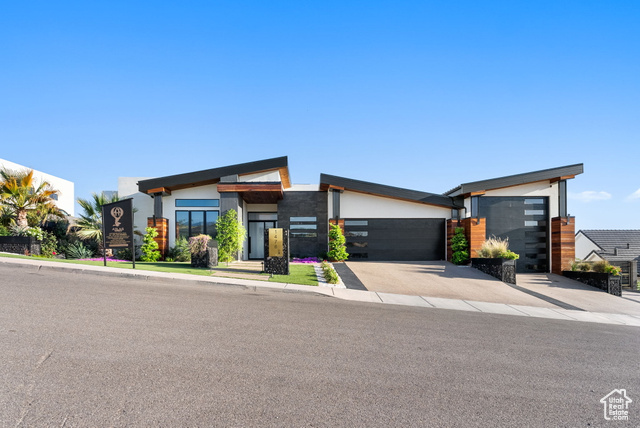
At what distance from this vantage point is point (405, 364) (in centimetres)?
481

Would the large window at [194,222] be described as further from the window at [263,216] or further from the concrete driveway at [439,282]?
the concrete driveway at [439,282]

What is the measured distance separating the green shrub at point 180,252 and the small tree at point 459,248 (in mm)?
12736

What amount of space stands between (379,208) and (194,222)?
9.56 meters

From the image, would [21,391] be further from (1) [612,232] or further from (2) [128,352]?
(1) [612,232]

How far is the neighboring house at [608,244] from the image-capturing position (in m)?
26.0

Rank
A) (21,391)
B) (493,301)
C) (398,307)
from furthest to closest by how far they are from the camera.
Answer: (493,301)
(398,307)
(21,391)

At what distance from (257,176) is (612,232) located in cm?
2738

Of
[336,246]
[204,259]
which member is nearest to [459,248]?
[336,246]

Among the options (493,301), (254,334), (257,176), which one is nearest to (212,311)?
(254,334)

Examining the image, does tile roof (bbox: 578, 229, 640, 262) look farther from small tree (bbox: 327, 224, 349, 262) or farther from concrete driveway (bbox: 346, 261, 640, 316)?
small tree (bbox: 327, 224, 349, 262)

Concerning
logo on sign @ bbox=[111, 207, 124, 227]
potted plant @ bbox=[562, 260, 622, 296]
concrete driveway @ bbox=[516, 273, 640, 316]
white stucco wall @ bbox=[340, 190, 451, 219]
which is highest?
white stucco wall @ bbox=[340, 190, 451, 219]

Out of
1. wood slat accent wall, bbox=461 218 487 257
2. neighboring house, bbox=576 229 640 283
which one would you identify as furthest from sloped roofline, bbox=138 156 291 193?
neighboring house, bbox=576 229 640 283

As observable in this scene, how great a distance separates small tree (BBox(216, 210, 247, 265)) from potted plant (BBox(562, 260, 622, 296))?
48.8 ft

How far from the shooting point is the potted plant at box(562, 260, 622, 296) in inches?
574
